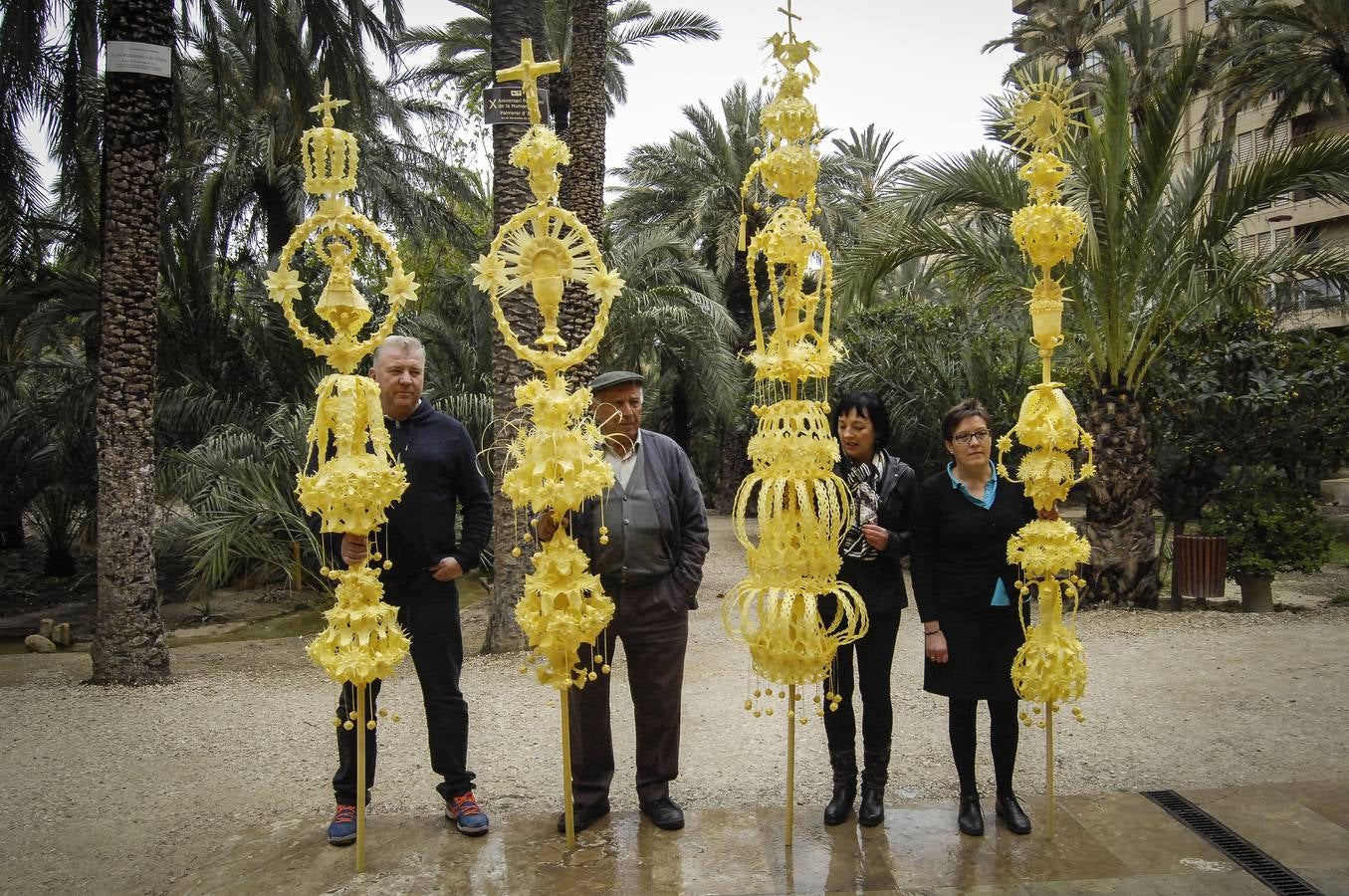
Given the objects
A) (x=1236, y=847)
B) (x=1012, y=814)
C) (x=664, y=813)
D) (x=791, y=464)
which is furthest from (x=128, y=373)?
(x=1236, y=847)

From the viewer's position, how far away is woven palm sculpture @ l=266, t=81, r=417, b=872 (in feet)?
11.8

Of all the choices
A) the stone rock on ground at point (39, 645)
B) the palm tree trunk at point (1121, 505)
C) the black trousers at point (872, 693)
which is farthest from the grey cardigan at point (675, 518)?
the stone rock on ground at point (39, 645)

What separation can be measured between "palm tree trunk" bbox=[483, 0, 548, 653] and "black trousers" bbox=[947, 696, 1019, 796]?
4.30m

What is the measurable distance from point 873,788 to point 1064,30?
25890 mm

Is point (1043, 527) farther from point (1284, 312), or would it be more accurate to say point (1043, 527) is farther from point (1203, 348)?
point (1284, 312)

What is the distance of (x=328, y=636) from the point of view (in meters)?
3.68

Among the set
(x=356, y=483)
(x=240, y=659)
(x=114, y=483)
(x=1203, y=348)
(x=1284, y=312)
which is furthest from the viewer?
(x=1284, y=312)

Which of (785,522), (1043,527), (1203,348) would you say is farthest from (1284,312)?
(785,522)

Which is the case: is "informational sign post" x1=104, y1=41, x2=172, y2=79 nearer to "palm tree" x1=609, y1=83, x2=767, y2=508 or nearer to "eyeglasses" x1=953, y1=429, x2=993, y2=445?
"eyeglasses" x1=953, y1=429, x2=993, y2=445

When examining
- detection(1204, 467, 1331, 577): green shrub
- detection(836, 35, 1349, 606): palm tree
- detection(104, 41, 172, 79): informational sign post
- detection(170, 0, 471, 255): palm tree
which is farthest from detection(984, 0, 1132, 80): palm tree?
detection(104, 41, 172, 79): informational sign post

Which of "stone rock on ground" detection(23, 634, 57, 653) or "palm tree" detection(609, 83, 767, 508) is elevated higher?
"palm tree" detection(609, 83, 767, 508)

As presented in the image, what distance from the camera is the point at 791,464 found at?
3.67 meters

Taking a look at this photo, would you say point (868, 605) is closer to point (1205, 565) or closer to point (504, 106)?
point (504, 106)

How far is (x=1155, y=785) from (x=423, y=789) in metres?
3.53
